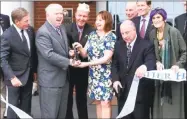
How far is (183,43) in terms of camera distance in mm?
5633

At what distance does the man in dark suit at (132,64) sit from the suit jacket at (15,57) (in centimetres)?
114

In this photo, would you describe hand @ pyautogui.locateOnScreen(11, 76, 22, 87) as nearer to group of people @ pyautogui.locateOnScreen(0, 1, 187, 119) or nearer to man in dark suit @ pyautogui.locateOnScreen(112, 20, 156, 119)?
group of people @ pyautogui.locateOnScreen(0, 1, 187, 119)

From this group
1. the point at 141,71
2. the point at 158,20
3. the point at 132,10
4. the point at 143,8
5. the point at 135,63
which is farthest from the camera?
the point at 132,10

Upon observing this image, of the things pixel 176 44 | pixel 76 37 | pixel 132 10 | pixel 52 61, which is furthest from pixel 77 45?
pixel 176 44

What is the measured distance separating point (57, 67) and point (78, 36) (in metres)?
0.67

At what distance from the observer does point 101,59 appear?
5820 millimetres

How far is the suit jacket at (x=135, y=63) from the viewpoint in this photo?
559 centimetres

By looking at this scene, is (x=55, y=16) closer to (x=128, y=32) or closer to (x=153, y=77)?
(x=128, y=32)

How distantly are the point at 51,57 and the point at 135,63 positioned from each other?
1.04 m

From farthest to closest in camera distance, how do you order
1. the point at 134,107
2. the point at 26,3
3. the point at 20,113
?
the point at 26,3 < the point at 20,113 < the point at 134,107

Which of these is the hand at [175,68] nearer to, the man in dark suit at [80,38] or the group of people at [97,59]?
the group of people at [97,59]

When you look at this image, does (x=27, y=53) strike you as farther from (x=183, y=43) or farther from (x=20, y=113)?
(x=183, y=43)

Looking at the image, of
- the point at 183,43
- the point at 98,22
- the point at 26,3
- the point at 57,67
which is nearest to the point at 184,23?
the point at 183,43

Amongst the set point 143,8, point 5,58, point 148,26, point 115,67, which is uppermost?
point 143,8
